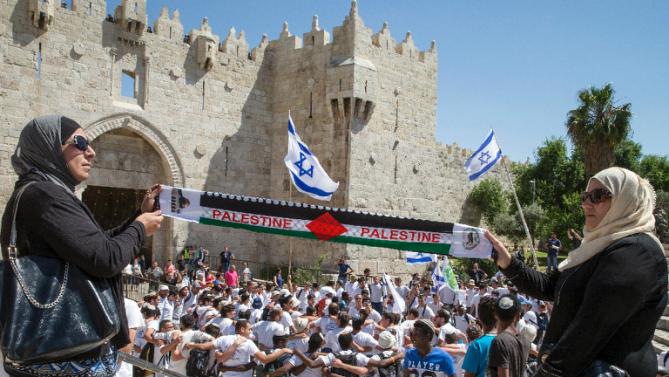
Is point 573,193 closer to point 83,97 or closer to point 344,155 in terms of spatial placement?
point 344,155

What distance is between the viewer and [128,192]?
68.2 feet

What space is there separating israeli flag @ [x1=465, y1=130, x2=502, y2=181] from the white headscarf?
13.0m

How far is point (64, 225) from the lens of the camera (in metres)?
2.08

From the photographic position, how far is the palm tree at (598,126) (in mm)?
23547

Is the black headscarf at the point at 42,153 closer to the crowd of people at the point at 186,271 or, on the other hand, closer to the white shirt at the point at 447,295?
the white shirt at the point at 447,295

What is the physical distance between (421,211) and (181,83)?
390 inches

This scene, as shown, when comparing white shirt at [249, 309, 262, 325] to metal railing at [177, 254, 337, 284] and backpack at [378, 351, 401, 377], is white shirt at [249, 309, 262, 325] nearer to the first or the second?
backpack at [378, 351, 401, 377]

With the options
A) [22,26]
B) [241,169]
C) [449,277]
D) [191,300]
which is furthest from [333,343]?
[241,169]

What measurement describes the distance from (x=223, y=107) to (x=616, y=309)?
772 inches

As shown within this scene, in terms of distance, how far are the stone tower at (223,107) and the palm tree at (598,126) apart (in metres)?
5.98

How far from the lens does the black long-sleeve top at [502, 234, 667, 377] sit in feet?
7.17

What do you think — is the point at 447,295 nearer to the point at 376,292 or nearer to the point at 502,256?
the point at 376,292

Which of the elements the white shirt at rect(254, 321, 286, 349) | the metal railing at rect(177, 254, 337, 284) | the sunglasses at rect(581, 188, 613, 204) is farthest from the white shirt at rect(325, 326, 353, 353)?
the metal railing at rect(177, 254, 337, 284)

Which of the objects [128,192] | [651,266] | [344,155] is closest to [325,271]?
[344,155]
